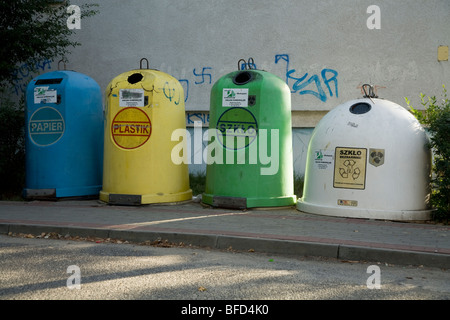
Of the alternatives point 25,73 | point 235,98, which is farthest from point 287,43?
point 25,73

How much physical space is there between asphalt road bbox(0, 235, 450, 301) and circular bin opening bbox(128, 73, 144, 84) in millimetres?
2745

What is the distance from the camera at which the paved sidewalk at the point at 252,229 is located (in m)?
5.05

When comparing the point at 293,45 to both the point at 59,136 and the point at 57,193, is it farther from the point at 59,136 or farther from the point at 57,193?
the point at 57,193

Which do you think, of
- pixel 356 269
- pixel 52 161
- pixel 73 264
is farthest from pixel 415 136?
pixel 52 161

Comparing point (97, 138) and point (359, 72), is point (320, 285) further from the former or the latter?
point (359, 72)

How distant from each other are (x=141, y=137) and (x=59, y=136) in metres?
1.32

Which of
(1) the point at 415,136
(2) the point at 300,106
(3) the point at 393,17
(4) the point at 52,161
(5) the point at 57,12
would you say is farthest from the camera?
(5) the point at 57,12

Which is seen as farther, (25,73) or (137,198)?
(25,73)

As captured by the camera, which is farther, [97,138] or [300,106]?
[300,106]

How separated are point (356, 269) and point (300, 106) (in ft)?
18.9

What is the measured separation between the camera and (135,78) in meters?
7.52

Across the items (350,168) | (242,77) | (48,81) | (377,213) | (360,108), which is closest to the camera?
(377,213)

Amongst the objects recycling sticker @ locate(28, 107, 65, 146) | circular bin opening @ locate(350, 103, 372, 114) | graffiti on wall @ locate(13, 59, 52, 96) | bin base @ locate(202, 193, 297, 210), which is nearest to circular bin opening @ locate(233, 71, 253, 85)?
circular bin opening @ locate(350, 103, 372, 114)

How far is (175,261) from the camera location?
478 centimetres
